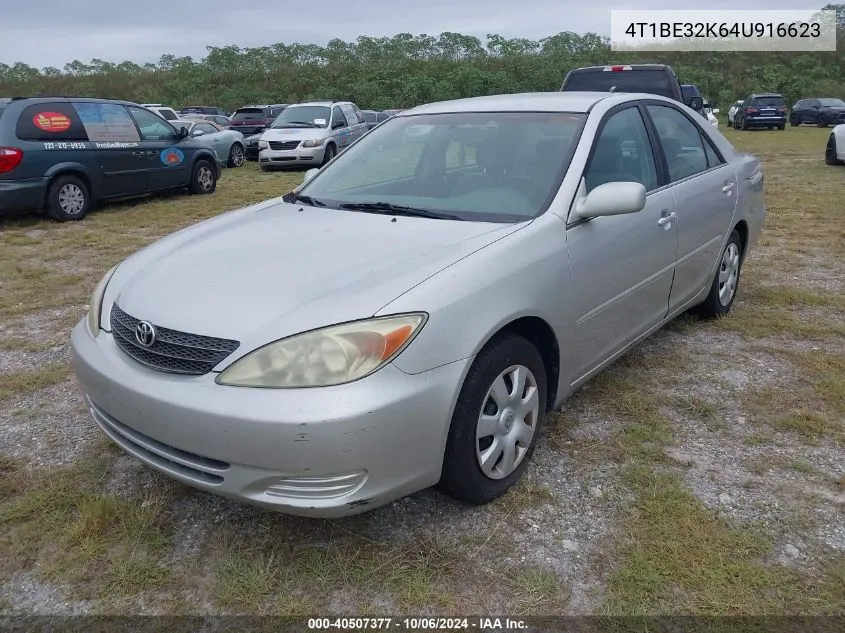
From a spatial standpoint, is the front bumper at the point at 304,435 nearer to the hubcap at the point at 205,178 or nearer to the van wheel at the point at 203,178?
the van wheel at the point at 203,178

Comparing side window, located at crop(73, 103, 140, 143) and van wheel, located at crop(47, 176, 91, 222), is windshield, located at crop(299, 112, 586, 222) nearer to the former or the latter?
van wheel, located at crop(47, 176, 91, 222)

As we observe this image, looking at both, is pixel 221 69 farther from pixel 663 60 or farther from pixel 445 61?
pixel 663 60

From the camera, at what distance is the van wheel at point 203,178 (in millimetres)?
11320

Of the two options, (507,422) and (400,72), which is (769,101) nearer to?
(400,72)

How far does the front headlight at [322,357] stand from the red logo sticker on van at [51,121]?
7965 mm

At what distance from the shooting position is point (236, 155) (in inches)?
642

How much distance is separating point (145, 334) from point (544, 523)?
1587mm

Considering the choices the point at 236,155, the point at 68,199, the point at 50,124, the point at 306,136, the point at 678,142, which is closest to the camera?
the point at 678,142

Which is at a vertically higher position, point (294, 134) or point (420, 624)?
point (294, 134)

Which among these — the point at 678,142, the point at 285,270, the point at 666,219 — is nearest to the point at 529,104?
the point at 666,219

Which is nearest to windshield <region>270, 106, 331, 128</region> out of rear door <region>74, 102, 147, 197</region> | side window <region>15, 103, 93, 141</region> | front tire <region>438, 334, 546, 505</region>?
rear door <region>74, 102, 147, 197</region>

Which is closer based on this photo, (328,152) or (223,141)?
(328,152)

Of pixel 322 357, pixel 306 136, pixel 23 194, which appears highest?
pixel 306 136

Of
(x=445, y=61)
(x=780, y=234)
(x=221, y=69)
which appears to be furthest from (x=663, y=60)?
(x=780, y=234)
